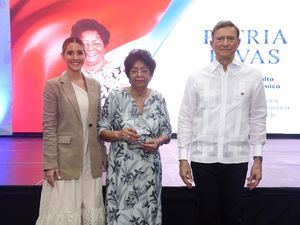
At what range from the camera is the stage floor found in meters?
2.56

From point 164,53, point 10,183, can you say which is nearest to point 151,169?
point 10,183

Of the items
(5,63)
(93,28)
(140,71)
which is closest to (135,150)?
(140,71)

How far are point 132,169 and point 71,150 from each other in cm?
29

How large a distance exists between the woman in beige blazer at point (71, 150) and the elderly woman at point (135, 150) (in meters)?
0.10

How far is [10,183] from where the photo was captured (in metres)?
2.43

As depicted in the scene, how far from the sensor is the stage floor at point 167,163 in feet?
8.41

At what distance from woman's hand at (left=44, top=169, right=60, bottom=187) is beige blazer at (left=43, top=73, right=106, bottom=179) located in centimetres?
2

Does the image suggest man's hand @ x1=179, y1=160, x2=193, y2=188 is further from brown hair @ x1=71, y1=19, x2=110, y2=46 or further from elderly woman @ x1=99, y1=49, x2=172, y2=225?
brown hair @ x1=71, y1=19, x2=110, y2=46

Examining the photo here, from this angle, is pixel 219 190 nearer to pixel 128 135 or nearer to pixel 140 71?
pixel 128 135

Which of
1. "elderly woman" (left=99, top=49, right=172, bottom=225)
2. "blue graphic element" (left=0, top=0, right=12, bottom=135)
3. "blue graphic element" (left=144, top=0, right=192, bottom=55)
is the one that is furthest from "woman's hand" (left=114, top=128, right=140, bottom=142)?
"blue graphic element" (left=0, top=0, right=12, bottom=135)

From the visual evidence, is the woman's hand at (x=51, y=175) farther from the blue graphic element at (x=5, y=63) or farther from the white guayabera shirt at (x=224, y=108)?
Answer: the blue graphic element at (x=5, y=63)

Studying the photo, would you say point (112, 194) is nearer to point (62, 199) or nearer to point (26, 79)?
point (62, 199)

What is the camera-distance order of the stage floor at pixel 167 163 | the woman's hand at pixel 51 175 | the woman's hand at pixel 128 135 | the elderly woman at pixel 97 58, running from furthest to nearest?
the elderly woman at pixel 97 58 → the stage floor at pixel 167 163 → the woman's hand at pixel 51 175 → the woman's hand at pixel 128 135

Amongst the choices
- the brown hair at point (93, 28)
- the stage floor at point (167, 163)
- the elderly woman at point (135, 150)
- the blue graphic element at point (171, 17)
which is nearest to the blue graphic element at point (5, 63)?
the stage floor at point (167, 163)
